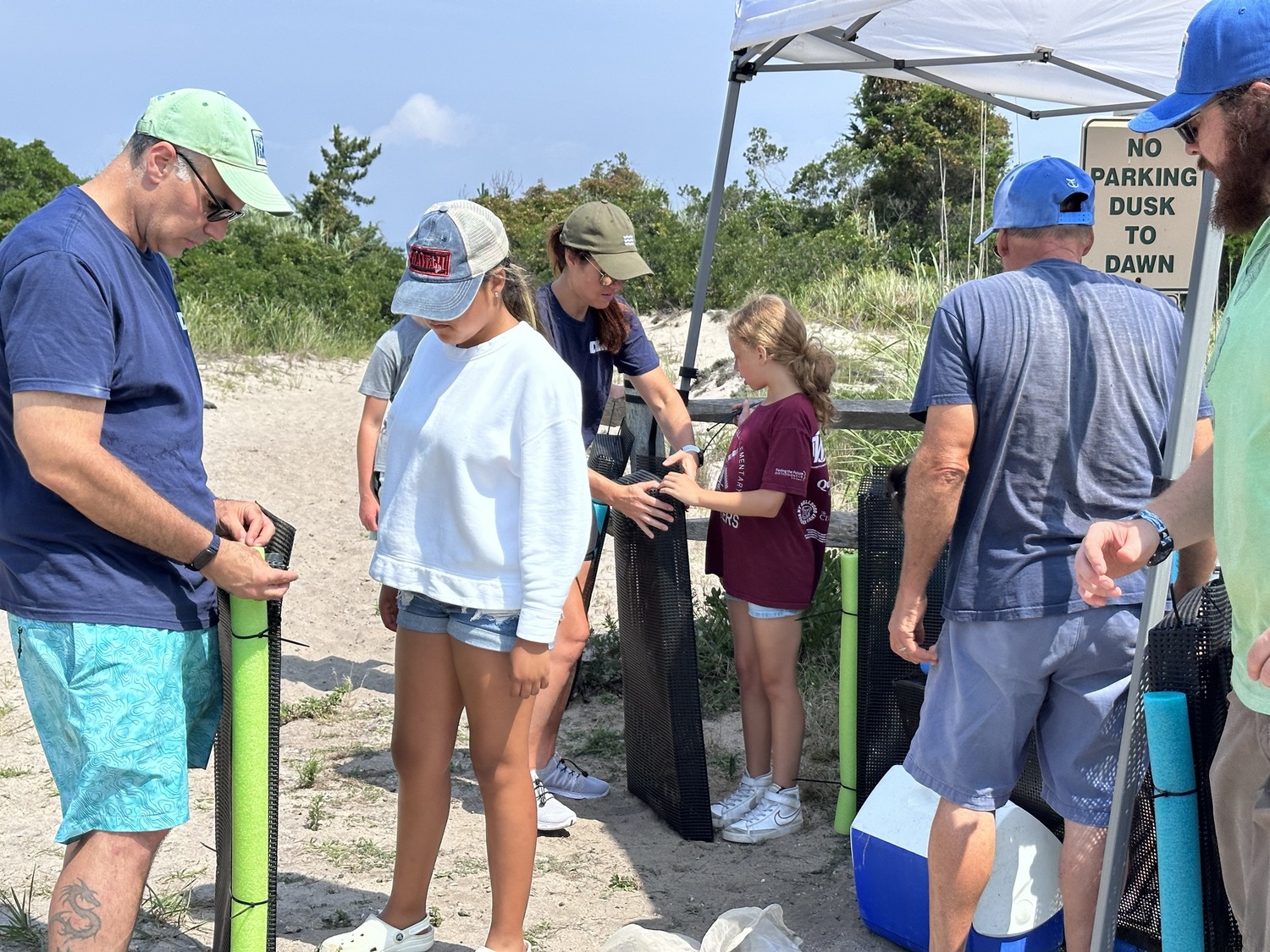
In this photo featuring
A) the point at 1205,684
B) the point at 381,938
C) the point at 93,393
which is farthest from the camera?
the point at 381,938

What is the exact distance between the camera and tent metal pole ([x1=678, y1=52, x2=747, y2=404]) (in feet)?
16.5

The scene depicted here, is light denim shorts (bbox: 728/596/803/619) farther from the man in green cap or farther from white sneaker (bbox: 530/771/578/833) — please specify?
the man in green cap

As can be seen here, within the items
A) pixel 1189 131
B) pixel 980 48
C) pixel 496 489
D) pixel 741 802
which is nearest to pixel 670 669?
pixel 741 802

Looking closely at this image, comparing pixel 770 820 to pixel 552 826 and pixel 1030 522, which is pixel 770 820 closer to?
pixel 552 826

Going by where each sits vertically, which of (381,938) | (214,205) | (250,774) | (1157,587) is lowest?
(381,938)

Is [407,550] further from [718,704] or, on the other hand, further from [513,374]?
[718,704]

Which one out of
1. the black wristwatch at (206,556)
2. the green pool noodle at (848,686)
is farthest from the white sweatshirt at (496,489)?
the green pool noodle at (848,686)

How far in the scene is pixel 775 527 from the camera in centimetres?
411

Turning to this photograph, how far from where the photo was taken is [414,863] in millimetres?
3146

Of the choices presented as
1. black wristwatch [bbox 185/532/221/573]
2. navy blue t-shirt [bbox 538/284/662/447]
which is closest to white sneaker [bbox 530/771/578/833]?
navy blue t-shirt [bbox 538/284/662/447]

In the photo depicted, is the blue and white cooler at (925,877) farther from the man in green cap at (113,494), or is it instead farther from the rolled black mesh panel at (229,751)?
the man in green cap at (113,494)

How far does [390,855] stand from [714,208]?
9.63ft

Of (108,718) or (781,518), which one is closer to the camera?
(108,718)

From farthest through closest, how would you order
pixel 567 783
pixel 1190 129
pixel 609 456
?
pixel 609 456, pixel 567 783, pixel 1190 129
